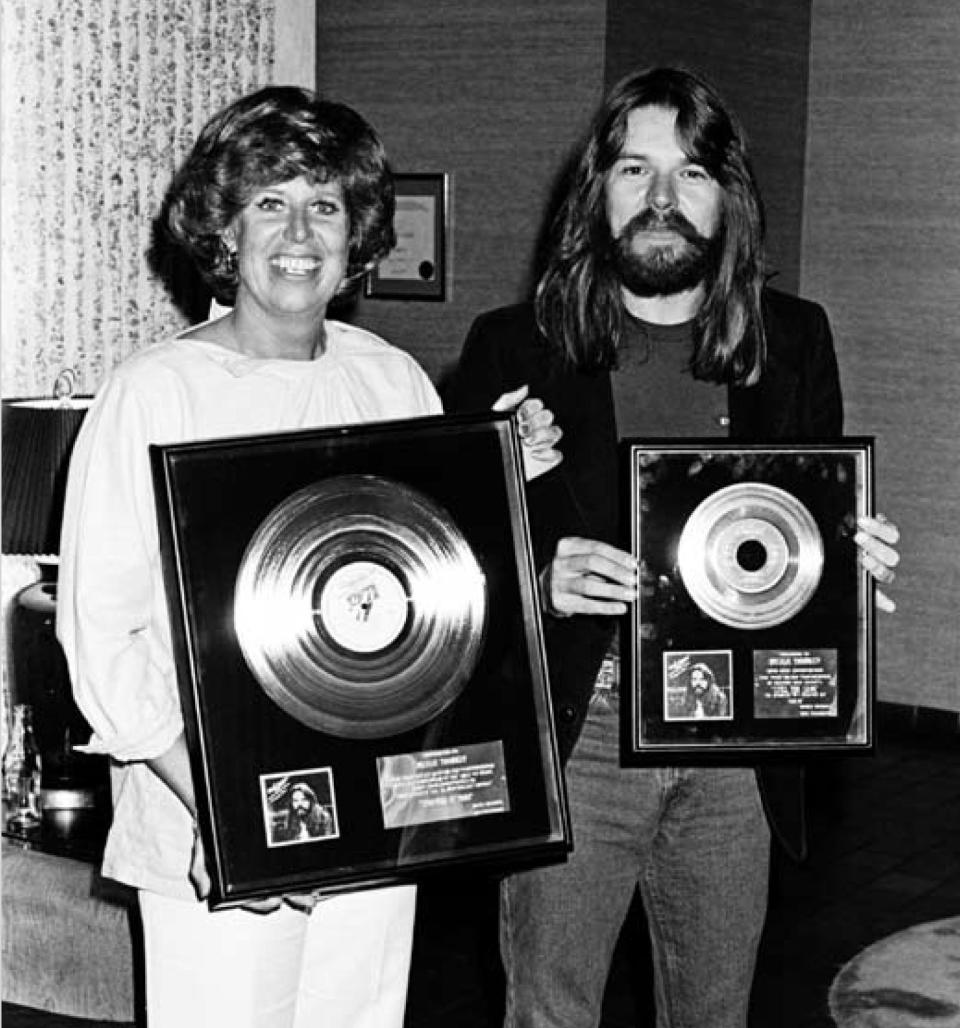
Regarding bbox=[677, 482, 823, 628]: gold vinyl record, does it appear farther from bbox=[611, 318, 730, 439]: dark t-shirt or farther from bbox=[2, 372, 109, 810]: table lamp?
bbox=[2, 372, 109, 810]: table lamp

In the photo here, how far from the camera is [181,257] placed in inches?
160

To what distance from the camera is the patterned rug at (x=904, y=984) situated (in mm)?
3795

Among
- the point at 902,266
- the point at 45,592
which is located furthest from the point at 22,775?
the point at 902,266

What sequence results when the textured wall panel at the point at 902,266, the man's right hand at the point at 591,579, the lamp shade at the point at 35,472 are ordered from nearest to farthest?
the man's right hand at the point at 591,579 → the lamp shade at the point at 35,472 → the textured wall panel at the point at 902,266

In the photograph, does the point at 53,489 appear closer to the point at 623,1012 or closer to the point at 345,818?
the point at 623,1012

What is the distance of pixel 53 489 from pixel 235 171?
1.72 metres

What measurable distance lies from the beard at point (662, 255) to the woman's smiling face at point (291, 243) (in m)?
0.41

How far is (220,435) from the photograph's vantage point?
6.36 ft

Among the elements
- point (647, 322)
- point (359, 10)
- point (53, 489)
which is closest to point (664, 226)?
point (647, 322)

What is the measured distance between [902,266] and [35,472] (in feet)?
10.9

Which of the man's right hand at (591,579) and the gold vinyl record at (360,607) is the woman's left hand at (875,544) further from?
the gold vinyl record at (360,607)

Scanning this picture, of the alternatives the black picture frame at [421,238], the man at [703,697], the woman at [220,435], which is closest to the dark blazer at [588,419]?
the man at [703,697]

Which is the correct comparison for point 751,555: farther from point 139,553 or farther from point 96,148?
point 96,148

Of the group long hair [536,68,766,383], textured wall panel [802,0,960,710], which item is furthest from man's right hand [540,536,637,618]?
textured wall panel [802,0,960,710]
